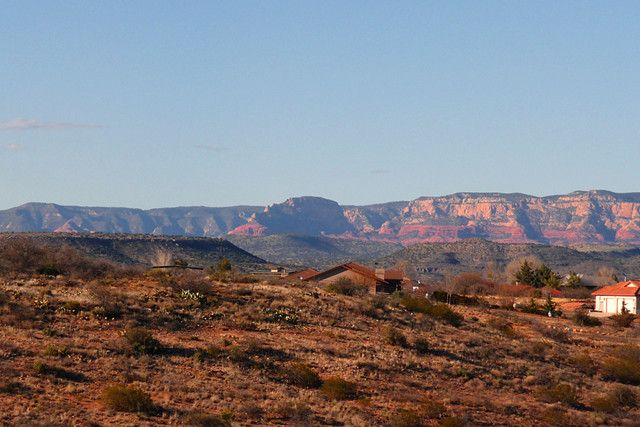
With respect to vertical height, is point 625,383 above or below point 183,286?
below

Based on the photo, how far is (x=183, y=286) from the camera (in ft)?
195

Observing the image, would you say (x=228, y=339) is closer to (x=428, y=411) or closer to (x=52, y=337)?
(x=52, y=337)

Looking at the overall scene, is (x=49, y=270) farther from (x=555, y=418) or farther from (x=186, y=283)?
(x=555, y=418)

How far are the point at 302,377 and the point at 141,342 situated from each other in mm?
7157

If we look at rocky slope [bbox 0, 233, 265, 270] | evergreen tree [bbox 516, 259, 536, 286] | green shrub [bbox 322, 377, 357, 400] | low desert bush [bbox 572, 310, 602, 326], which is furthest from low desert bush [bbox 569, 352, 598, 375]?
rocky slope [bbox 0, 233, 265, 270]

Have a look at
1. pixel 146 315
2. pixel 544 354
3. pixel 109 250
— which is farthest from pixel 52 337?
pixel 109 250

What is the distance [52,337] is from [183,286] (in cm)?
1514

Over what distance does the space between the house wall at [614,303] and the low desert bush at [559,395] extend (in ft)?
168

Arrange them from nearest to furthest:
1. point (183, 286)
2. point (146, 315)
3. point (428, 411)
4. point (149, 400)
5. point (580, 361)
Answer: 1. point (149, 400)
2. point (428, 411)
3. point (146, 315)
4. point (580, 361)
5. point (183, 286)

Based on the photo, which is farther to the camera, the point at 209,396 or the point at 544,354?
the point at 544,354

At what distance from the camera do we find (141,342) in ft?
146

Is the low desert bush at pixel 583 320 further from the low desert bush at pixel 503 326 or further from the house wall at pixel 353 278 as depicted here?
the house wall at pixel 353 278

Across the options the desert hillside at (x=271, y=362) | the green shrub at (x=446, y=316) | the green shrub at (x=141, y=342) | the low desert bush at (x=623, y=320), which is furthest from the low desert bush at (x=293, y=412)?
the low desert bush at (x=623, y=320)

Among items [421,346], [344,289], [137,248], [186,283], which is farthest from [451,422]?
[137,248]
